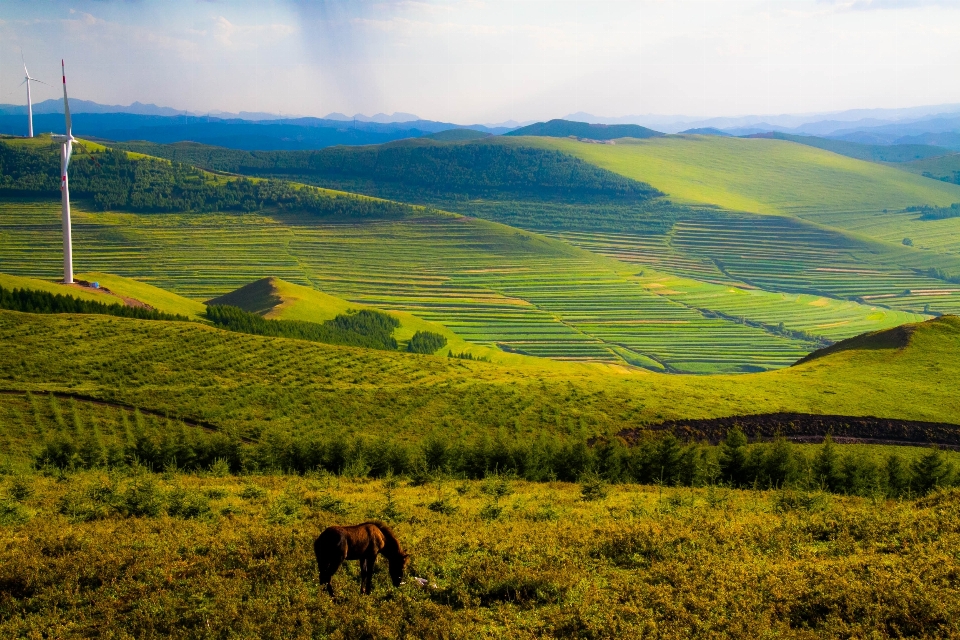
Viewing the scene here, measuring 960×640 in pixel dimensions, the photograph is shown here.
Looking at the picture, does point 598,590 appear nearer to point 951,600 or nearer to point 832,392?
point 951,600

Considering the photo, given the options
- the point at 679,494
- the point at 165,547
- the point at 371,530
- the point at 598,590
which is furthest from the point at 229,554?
the point at 679,494

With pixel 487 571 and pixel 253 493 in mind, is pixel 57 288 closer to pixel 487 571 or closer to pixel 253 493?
pixel 253 493

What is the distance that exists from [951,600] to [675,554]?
25.7ft

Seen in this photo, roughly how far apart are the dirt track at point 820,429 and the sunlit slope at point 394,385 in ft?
6.40

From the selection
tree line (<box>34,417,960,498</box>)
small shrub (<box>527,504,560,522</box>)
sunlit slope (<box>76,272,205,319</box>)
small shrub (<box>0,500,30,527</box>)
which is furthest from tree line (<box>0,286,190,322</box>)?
small shrub (<box>527,504,560,522</box>)

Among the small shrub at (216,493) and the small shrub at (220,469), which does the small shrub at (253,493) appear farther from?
the small shrub at (220,469)

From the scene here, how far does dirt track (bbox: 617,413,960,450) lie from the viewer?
71500mm

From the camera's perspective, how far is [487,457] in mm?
51062

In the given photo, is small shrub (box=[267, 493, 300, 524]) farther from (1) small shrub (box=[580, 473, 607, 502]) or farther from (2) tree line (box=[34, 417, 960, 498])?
(1) small shrub (box=[580, 473, 607, 502])

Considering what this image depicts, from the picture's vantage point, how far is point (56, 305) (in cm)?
11156

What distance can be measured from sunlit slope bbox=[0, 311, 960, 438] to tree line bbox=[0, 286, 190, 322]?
659 inches

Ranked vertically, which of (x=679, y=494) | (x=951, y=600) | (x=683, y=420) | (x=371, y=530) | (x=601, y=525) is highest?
(x=371, y=530)

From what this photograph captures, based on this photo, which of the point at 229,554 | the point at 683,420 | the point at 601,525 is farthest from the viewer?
the point at 683,420

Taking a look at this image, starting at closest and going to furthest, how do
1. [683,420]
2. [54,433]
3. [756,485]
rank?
[756,485]
[54,433]
[683,420]
